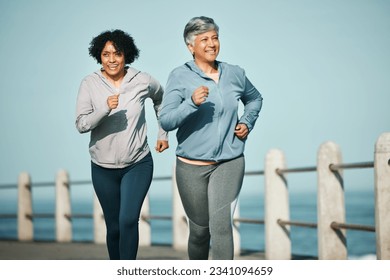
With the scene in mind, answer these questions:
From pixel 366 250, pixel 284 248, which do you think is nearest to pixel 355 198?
pixel 366 250

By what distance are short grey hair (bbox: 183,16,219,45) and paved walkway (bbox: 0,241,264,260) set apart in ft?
12.4

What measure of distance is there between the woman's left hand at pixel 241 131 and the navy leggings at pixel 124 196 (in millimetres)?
683

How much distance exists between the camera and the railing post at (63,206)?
39.0 feet

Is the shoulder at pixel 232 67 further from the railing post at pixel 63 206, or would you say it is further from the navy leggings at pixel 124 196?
the railing post at pixel 63 206

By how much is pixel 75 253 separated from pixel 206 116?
4.62 meters

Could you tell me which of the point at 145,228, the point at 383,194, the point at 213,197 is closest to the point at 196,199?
the point at 213,197

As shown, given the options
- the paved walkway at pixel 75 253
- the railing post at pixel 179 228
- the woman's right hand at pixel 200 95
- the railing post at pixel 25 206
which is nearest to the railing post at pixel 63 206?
the railing post at pixel 25 206

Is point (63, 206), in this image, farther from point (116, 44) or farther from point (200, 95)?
point (200, 95)

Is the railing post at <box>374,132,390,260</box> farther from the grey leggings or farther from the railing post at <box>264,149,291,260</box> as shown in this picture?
the railing post at <box>264,149,291,260</box>

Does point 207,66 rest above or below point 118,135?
above

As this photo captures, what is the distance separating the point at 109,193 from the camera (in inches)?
199

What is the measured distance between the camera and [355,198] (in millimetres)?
101375
